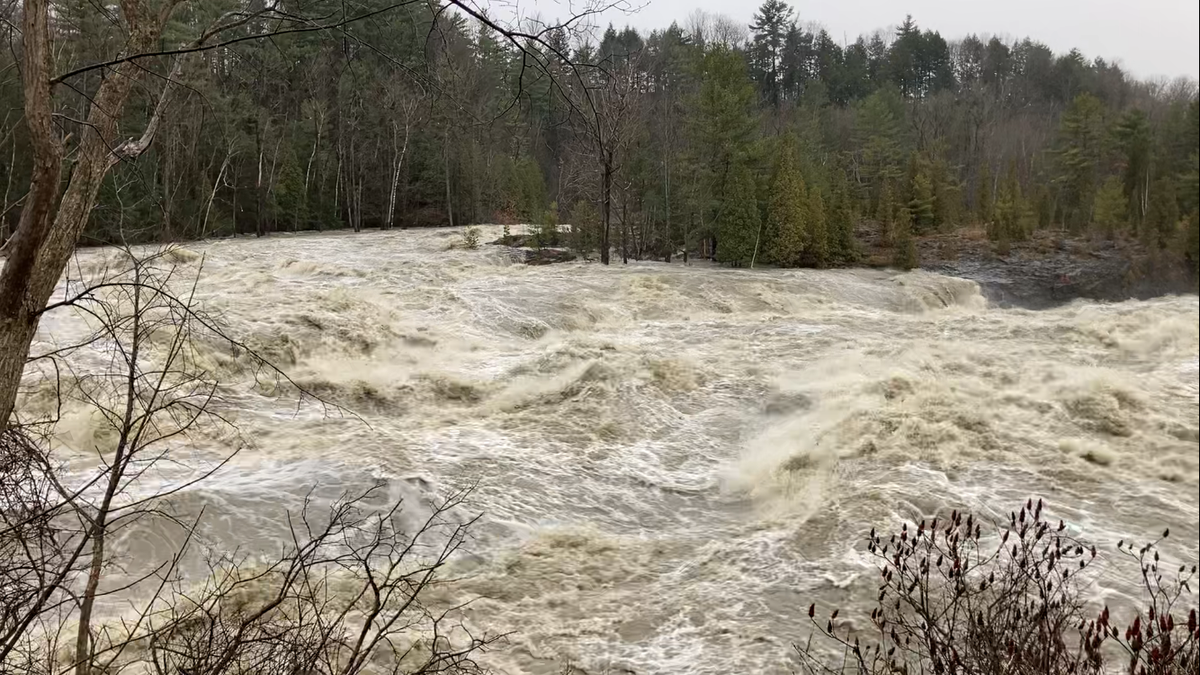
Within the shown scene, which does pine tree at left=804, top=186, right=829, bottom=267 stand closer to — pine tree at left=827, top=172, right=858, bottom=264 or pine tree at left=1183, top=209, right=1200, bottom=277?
pine tree at left=827, top=172, right=858, bottom=264

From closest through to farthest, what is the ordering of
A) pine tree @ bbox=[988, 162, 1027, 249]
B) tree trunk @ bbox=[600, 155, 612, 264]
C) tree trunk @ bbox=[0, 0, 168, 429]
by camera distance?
tree trunk @ bbox=[0, 0, 168, 429] < tree trunk @ bbox=[600, 155, 612, 264] < pine tree @ bbox=[988, 162, 1027, 249]

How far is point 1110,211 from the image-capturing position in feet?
35.8

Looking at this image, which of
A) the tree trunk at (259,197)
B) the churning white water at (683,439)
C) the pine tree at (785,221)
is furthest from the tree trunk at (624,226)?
the tree trunk at (259,197)

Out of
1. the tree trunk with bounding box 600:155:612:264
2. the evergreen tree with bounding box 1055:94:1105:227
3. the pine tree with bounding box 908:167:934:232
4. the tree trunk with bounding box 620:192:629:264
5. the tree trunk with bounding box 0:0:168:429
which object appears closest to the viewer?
the tree trunk with bounding box 0:0:168:429

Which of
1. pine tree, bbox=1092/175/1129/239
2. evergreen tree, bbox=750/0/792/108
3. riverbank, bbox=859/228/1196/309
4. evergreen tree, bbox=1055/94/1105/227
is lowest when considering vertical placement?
riverbank, bbox=859/228/1196/309

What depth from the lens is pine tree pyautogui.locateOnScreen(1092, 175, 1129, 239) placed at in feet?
31.2

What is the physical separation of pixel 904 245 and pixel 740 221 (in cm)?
541

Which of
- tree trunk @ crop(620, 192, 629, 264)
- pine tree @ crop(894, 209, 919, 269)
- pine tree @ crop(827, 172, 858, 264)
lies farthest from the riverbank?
tree trunk @ crop(620, 192, 629, 264)

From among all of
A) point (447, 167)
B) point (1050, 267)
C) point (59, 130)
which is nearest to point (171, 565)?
point (59, 130)

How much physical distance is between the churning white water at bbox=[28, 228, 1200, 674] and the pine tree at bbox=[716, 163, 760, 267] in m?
6.54

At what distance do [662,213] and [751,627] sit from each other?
62.8ft

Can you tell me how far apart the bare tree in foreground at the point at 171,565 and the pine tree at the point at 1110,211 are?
8502 millimetres

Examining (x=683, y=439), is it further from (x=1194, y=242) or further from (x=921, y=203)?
(x=921, y=203)

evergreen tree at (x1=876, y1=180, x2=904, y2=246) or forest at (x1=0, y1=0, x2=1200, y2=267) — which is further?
evergreen tree at (x1=876, y1=180, x2=904, y2=246)
